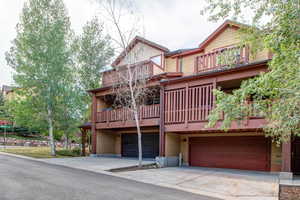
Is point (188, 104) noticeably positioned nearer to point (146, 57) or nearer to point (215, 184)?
point (215, 184)

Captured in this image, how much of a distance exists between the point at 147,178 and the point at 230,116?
16.5ft

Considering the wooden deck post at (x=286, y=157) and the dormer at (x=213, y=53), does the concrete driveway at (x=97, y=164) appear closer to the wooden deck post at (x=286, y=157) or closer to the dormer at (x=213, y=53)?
the dormer at (x=213, y=53)

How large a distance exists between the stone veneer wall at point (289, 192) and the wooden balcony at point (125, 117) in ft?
28.9

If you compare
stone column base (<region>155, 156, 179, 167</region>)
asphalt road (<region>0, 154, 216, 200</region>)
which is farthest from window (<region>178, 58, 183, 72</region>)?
asphalt road (<region>0, 154, 216, 200</region>)

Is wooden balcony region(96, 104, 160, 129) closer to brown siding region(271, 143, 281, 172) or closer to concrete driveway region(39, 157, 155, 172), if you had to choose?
concrete driveway region(39, 157, 155, 172)

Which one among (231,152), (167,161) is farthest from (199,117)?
(167,161)

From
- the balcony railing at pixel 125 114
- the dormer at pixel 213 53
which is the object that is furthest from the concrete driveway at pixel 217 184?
the dormer at pixel 213 53

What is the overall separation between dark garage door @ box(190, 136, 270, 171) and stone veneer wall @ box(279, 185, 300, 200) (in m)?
6.58

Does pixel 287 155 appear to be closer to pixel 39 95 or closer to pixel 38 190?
pixel 38 190

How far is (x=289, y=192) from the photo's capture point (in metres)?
6.27

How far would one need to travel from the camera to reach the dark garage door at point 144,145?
1722 cm

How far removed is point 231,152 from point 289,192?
7.45m

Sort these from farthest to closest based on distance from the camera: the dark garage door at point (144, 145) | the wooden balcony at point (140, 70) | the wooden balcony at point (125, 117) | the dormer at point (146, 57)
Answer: the dark garage door at point (144, 145) → the dormer at point (146, 57) → the wooden balcony at point (140, 70) → the wooden balcony at point (125, 117)

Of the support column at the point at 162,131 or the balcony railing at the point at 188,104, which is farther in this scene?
the support column at the point at 162,131
